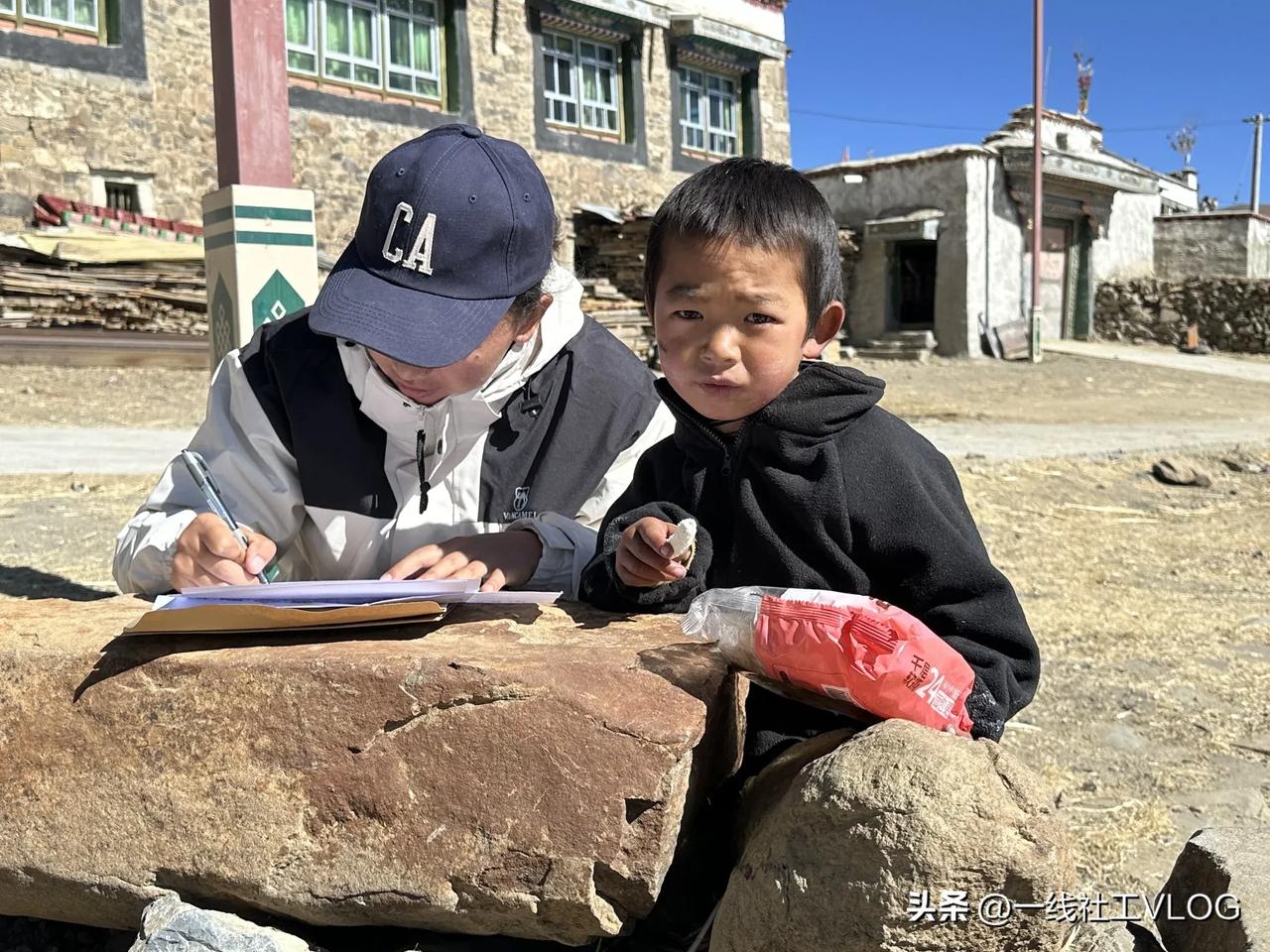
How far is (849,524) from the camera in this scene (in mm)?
1650

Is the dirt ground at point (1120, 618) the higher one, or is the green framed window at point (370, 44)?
the green framed window at point (370, 44)

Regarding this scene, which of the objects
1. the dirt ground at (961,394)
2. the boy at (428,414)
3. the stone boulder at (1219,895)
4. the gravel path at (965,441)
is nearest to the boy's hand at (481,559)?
the boy at (428,414)

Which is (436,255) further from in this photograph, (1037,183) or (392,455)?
(1037,183)

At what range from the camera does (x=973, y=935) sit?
3.89 ft

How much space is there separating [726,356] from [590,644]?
0.50 meters

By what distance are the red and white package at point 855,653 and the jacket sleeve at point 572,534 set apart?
23.0 inches

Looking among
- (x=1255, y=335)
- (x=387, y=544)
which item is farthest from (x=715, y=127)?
(x=387, y=544)

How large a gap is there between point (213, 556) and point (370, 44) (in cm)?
1273

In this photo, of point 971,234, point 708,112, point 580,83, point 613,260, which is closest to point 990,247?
point 971,234

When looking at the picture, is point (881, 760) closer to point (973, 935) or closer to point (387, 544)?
Answer: point (973, 935)

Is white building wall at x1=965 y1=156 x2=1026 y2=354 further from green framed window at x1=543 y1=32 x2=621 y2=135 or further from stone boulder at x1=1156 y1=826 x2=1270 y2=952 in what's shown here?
stone boulder at x1=1156 y1=826 x2=1270 y2=952

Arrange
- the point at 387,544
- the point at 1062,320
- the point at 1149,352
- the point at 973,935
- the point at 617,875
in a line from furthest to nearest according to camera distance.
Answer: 1. the point at 1062,320
2. the point at 1149,352
3. the point at 387,544
4. the point at 617,875
5. the point at 973,935

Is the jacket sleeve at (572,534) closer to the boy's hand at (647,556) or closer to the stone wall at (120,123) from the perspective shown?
the boy's hand at (647,556)

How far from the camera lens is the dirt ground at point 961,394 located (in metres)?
8.27
